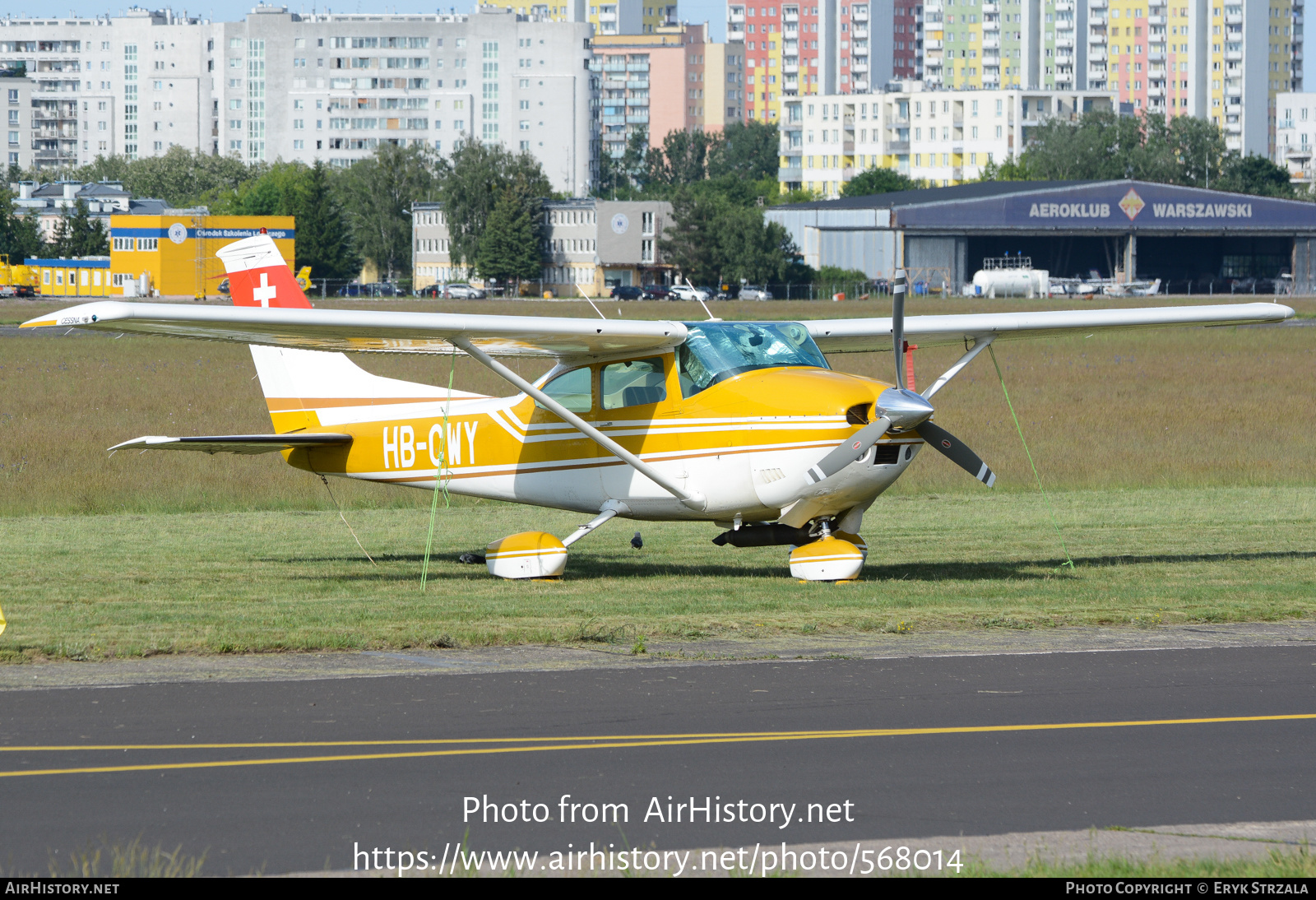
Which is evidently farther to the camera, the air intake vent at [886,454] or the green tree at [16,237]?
the green tree at [16,237]

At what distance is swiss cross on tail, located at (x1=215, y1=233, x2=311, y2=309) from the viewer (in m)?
15.9

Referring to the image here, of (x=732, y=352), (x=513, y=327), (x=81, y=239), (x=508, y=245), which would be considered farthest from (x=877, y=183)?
(x=513, y=327)

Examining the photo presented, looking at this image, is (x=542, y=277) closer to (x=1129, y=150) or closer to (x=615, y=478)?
(x=1129, y=150)

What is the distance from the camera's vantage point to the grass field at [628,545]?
462 inches

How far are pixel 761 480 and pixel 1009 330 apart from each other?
3.52m

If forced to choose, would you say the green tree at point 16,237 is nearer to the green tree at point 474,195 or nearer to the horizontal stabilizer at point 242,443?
the green tree at point 474,195

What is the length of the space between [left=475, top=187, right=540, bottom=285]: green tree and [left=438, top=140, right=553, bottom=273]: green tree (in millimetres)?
2910

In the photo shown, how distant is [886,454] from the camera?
41.7ft

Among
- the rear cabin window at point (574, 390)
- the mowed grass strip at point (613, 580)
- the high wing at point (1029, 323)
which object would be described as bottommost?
the mowed grass strip at point (613, 580)

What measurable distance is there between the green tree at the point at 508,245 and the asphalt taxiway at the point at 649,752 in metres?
121

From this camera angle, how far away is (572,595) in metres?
13.1

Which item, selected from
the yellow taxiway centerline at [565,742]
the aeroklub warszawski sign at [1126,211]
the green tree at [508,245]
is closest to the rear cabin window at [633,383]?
the yellow taxiway centerline at [565,742]

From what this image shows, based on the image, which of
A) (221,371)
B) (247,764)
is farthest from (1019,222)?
(247,764)

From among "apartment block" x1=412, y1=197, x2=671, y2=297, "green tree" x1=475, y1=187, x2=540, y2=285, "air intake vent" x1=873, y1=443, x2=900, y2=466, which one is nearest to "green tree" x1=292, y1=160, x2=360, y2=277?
"apartment block" x1=412, y1=197, x2=671, y2=297
